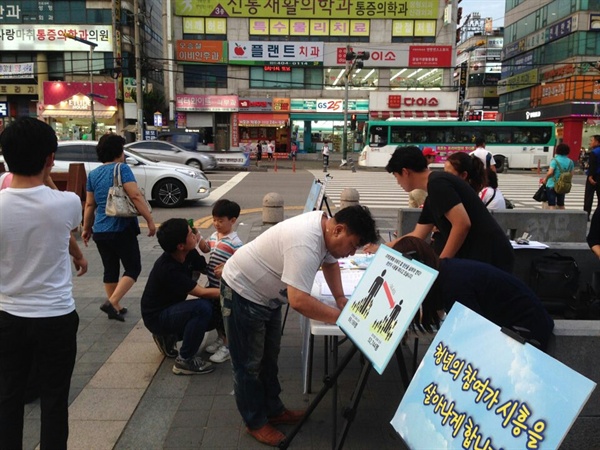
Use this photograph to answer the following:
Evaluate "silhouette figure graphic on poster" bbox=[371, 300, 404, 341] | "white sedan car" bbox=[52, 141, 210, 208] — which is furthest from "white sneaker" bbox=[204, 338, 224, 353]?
"white sedan car" bbox=[52, 141, 210, 208]

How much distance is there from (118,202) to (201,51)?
35054mm

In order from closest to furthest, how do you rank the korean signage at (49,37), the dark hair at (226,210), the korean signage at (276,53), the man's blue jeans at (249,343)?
the man's blue jeans at (249,343) → the dark hair at (226,210) → the korean signage at (276,53) → the korean signage at (49,37)

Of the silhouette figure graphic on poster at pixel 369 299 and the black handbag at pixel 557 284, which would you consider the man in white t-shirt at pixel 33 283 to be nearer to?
the silhouette figure graphic on poster at pixel 369 299

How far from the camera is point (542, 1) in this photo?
1815 inches

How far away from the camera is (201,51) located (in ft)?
122

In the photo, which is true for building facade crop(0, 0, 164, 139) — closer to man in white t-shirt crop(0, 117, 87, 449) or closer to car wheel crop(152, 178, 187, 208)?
car wheel crop(152, 178, 187, 208)

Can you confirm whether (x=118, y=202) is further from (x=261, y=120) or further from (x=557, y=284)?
(x=261, y=120)

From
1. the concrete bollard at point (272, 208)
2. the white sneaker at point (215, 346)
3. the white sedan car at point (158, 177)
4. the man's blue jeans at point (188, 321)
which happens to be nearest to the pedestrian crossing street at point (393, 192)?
the concrete bollard at point (272, 208)

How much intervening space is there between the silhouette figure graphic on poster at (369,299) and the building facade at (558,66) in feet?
121

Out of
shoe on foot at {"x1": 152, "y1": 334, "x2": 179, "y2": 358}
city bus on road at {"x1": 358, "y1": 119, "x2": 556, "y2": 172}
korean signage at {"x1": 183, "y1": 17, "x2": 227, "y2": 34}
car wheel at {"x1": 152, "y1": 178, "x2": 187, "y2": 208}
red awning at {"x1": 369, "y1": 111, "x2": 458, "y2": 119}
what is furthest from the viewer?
korean signage at {"x1": 183, "y1": 17, "x2": 227, "y2": 34}

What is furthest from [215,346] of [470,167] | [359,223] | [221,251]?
[470,167]

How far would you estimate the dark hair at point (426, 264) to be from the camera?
2.58 m

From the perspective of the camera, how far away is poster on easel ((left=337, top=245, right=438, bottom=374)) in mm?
2246

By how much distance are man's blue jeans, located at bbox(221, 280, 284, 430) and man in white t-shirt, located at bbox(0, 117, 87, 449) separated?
892 mm
